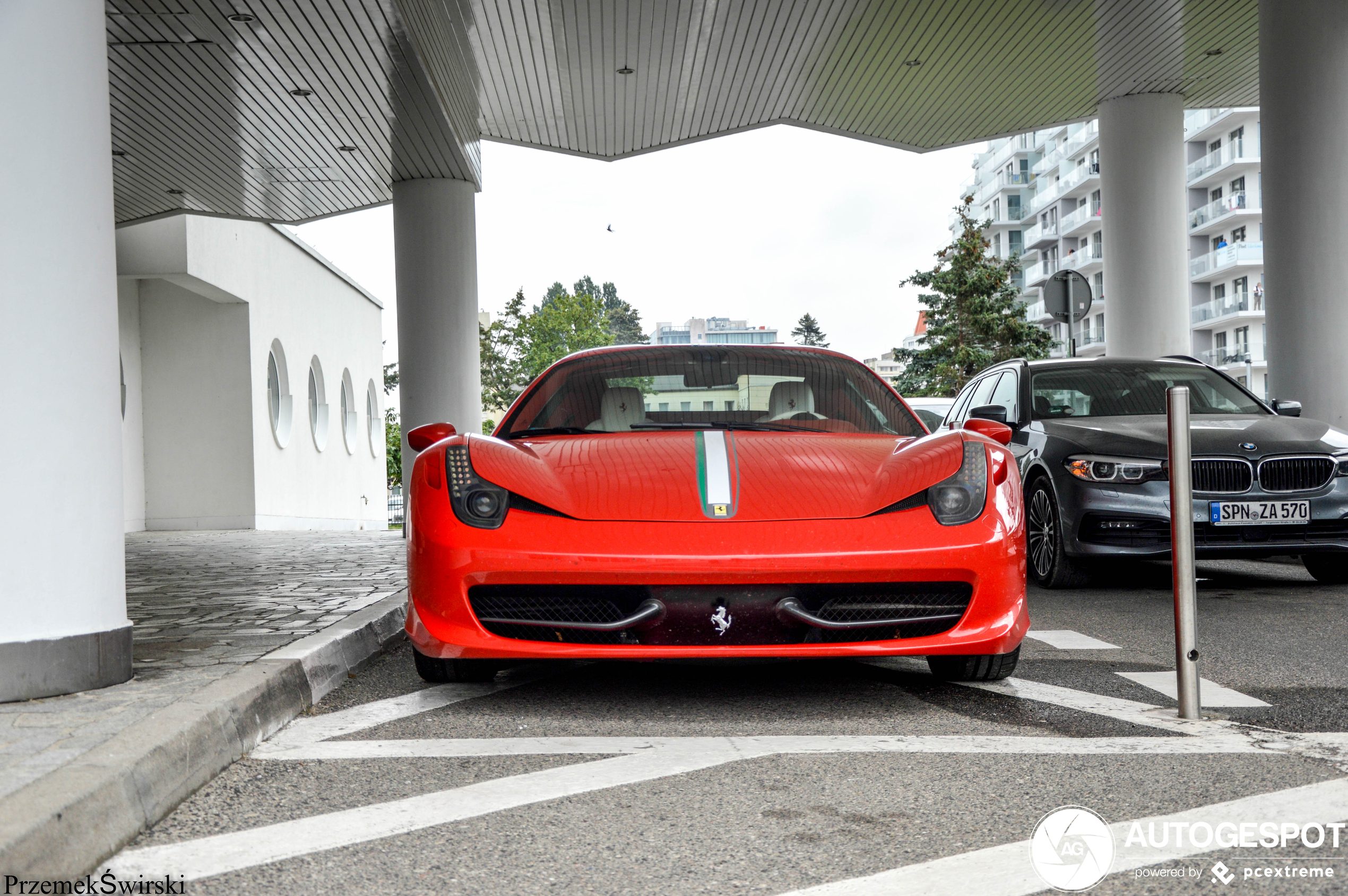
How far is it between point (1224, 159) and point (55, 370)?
72.8 meters

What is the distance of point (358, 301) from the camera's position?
30.6m

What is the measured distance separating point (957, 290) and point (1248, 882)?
49731 millimetres

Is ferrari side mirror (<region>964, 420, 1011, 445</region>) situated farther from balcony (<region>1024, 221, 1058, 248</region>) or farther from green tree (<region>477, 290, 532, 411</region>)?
balcony (<region>1024, 221, 1058, 248</region>)

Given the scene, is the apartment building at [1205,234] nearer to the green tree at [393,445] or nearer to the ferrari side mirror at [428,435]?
the green tree at [393,445]

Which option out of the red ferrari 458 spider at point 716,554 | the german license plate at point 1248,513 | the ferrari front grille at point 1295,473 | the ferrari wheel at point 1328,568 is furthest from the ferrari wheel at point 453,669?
the ferrari wheel at point 1328,568

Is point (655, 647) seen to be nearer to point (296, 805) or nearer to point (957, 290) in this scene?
point (296, 805)

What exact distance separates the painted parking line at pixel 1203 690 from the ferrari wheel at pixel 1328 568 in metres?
3.24

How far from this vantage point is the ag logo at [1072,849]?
226 cm

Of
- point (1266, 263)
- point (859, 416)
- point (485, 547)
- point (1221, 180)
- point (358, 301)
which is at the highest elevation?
point (1221, 180)

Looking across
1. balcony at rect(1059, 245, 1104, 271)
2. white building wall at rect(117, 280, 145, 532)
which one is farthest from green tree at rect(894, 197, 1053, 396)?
white building wall at rect(117, 280, 145, 532)

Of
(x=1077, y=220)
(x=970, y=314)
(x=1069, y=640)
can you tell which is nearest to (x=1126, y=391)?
(x=1069, y=640)

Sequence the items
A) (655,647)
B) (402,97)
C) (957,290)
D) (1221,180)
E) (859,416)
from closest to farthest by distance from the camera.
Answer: (655,647) < (859,416) < (402,97) < (957,290) < (1221,180)

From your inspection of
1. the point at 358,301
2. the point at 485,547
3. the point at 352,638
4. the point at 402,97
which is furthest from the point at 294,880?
the point at 358,301

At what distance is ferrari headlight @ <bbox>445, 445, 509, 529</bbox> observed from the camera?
3773mm
